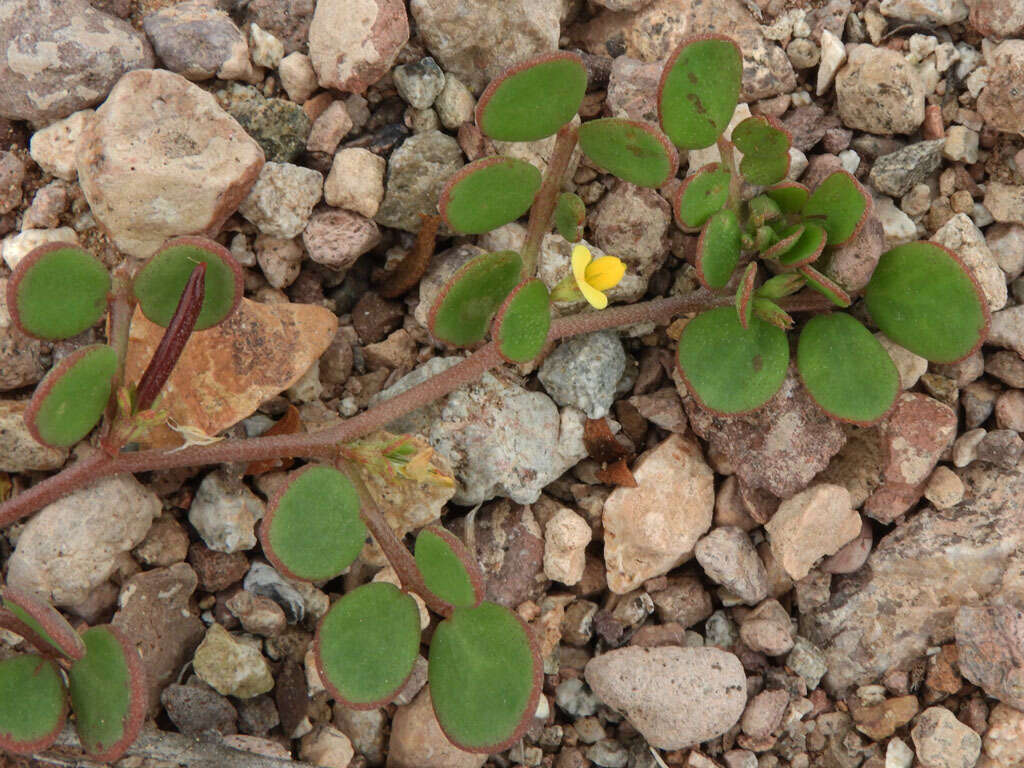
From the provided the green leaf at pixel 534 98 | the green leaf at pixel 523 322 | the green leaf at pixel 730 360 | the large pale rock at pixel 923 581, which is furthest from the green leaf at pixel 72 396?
the large pale rock at pixel 923 581

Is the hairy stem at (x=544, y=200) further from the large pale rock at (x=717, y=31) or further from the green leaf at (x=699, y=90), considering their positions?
the large pale rock at (x=717, y=31)

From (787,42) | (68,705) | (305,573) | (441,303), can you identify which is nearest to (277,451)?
(305,573)

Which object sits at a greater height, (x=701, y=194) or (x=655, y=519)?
(x=701, y=194)

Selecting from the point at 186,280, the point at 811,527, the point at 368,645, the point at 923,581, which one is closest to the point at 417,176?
the point at 186,280

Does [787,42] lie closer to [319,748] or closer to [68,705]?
[319,748]

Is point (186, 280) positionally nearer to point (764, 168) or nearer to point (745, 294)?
point (745, 294)

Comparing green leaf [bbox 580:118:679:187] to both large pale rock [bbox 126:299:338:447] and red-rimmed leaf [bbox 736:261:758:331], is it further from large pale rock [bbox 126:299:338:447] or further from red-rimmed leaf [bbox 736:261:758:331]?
large pale rock [bbox 126:299:338:447]
